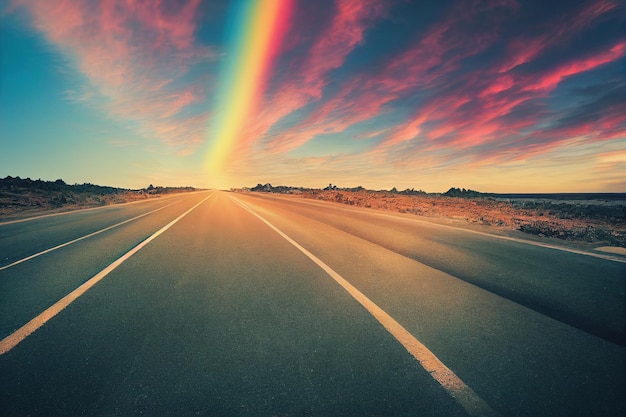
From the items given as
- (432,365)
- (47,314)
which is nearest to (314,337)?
(432,365)

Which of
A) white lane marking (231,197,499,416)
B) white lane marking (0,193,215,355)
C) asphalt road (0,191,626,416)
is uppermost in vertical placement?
white lane marking (231,197,499,416)

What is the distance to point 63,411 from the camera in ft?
6.98

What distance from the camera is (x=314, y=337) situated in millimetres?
3123

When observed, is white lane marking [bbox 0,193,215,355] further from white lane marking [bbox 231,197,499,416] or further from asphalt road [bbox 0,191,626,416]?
white lane marking [bbox 231,197,499,416]

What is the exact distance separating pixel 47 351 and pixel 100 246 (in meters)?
6.29

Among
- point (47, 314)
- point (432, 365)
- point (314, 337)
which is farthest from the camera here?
point (47, 314)

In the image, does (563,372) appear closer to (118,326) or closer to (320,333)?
(320,333)

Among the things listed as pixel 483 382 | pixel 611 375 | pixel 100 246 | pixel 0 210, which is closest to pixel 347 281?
pixel 483 382

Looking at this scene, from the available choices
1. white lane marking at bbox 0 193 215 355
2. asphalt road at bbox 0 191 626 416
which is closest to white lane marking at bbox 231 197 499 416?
asphalt road at bbox 0 191 626 416

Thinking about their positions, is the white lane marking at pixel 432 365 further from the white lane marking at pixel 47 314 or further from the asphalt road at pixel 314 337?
the white lane marking at pixel 47 314

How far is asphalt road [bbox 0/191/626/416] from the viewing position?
2.22 metres

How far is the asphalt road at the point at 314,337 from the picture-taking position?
2.22 m

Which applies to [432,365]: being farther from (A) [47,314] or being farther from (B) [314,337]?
(A) [47,314]

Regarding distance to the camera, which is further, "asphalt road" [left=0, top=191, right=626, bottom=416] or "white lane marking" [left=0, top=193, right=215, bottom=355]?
"white lane marking" [left=0, top=193, right=215, bottom=355]
